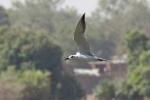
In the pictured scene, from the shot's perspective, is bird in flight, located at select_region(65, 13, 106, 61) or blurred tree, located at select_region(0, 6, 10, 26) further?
blurred tree, located at select_region(0, 6, 10, 26)

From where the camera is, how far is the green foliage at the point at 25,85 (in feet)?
143

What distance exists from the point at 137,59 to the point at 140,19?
36.1 meters

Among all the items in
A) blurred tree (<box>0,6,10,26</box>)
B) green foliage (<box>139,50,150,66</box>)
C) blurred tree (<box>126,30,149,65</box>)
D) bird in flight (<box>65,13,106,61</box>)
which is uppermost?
blurred tree (<box>0,6,10,26</box>)

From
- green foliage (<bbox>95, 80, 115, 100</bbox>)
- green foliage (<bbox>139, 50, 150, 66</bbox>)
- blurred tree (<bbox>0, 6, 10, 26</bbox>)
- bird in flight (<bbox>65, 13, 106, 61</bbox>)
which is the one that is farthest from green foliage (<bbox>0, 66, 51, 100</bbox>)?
bird in flight (<bbox>65, 13, 106, 61</bbox>)

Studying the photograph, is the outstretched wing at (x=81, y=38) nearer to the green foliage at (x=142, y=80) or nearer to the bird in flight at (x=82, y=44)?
the bird in flight at (x=82, y=44)

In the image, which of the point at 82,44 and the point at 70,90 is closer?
the point at 82,44

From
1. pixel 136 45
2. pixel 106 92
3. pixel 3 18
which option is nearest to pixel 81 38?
pixel 106 92

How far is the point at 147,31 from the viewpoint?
78.2 metres

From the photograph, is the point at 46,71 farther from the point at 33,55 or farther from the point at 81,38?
the point at 81,38

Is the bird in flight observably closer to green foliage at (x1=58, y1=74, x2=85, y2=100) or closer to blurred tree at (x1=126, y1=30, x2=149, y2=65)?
green foliage at (x1=58, y1=74, x2=85, y2=100)

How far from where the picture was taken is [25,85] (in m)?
44.1

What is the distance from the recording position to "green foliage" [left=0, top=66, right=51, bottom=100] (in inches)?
1713

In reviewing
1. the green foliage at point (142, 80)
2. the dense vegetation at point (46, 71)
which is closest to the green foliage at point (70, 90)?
the dense vegetation at point (46, 71)

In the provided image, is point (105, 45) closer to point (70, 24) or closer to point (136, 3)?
point (70, 24)
